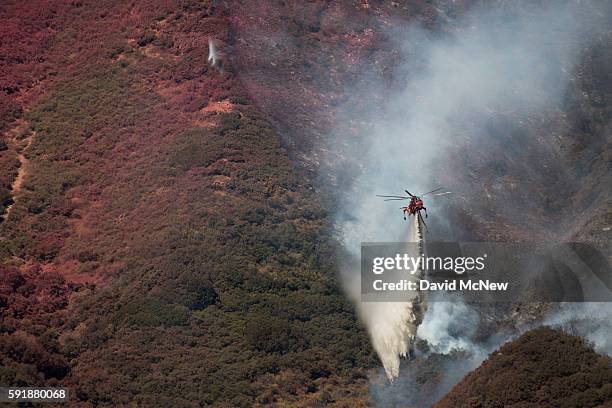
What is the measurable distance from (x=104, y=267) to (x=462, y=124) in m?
41.4

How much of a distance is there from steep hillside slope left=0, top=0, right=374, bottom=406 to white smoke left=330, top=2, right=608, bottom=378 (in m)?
3.72

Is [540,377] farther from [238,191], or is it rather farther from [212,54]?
[212,54]

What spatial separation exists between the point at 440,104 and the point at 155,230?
36528mm

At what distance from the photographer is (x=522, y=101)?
4491 inches

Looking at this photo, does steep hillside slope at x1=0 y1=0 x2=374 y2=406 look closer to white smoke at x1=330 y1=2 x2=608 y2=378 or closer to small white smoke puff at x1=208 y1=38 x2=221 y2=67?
small white smoke puff at x1=208 y1=38 x2=221 y2=67

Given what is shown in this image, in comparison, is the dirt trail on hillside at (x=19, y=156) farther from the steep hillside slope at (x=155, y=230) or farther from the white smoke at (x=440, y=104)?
the white smoke at (x=440, y=104)

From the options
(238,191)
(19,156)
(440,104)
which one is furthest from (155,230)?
(440,104)

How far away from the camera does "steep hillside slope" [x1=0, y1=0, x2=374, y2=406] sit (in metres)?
76.5

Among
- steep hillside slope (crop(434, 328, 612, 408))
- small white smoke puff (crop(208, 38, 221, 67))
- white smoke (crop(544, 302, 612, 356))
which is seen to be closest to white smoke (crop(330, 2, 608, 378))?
white smoke (crop(544, 302, 612, 356))

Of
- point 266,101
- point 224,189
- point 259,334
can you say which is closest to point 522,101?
point 266,101

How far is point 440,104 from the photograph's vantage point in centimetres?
11044

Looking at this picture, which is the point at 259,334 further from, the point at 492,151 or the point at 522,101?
the point at 522,101

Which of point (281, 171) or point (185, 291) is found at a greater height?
point (281, 171)

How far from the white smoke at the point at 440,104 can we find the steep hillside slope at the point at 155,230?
146 inches
